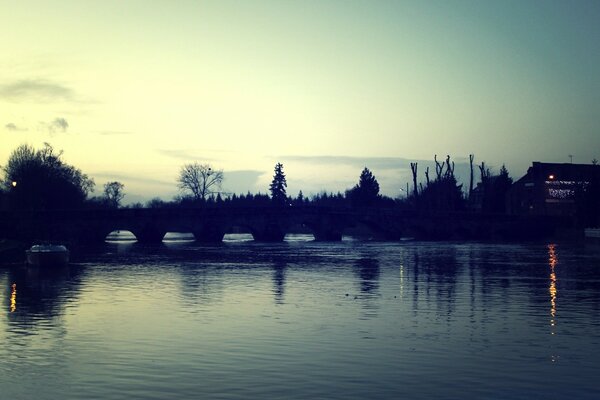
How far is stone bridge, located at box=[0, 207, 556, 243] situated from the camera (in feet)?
378

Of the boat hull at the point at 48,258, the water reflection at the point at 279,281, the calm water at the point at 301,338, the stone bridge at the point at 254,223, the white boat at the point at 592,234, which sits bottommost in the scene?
the calm water at the point at 301,338

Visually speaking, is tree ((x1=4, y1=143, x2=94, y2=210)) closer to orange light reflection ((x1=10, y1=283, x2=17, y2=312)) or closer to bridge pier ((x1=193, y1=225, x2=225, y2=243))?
bridge pier ((x1=193, y1=225, x2=225, y2=243))

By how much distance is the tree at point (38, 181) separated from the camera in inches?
5094

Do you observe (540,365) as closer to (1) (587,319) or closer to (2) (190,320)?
(1) (587,319)

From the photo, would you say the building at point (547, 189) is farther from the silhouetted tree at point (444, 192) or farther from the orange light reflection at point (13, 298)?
the orange light reflection at point (13, 298)

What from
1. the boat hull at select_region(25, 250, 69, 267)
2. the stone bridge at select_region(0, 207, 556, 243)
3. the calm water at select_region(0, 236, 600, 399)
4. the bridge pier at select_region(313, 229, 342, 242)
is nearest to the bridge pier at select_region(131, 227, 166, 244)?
the stone bridge at select_region(0, 207, 556, 243)

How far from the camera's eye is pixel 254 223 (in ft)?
456

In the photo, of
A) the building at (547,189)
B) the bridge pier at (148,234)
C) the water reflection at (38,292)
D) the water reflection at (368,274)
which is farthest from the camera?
the building at (547,189)

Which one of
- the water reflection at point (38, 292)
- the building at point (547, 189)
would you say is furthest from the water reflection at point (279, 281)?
the building at point (547, 189)

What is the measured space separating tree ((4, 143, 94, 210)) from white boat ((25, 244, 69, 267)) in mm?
52898

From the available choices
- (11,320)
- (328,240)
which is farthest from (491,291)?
(328,240)

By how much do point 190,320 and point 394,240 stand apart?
118552 millimetres

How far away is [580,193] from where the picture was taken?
500 feet

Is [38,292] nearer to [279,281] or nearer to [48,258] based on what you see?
[279,281]
